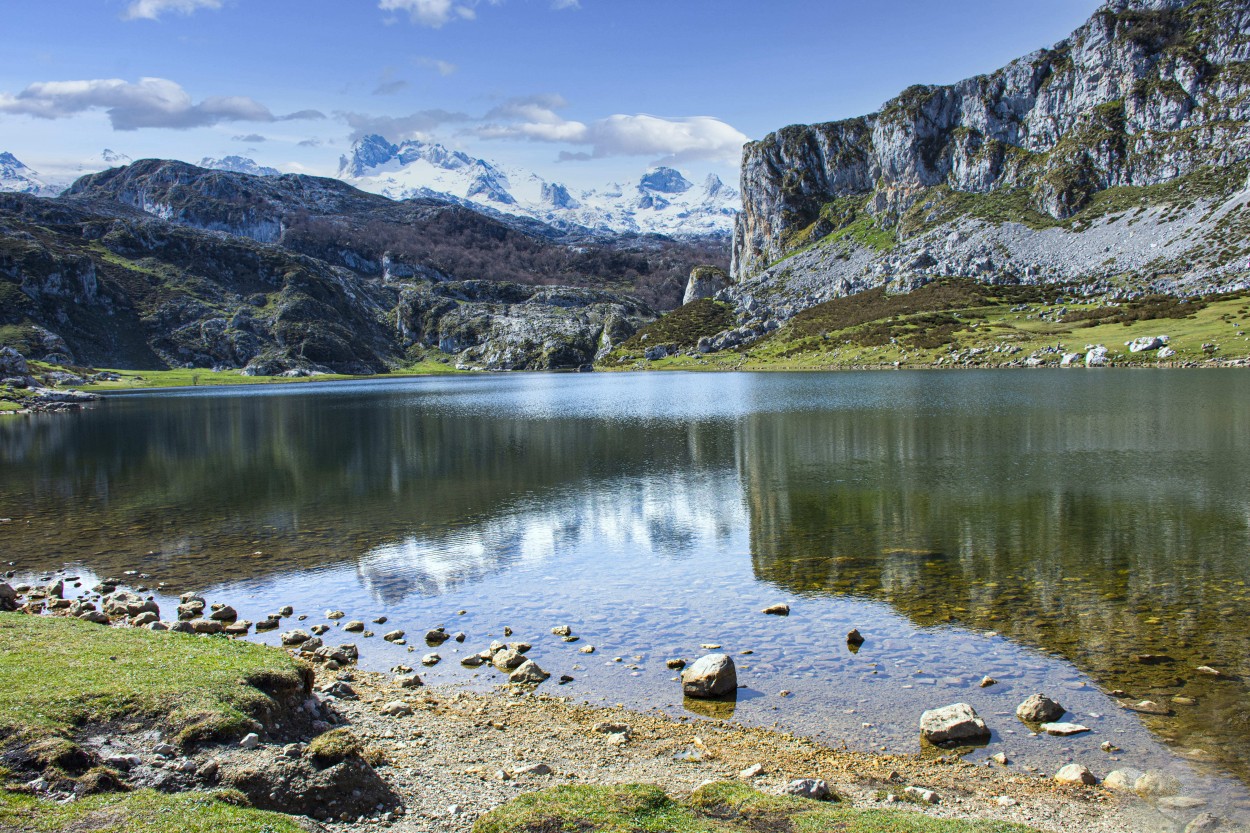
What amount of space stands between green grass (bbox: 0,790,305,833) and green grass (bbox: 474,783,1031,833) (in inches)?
137

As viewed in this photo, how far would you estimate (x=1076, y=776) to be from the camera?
14.0 m

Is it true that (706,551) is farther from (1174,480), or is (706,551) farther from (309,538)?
(1174,480)

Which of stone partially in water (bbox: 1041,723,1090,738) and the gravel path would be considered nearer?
the gravel path

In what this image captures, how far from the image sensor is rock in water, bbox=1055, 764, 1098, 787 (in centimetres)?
1392

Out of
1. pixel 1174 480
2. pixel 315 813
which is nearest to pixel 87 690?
pixel 315 813

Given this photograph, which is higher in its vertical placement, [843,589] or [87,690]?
[87,690]

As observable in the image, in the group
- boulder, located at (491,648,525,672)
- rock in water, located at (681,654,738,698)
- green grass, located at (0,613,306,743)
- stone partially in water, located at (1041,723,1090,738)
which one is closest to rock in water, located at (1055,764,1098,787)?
stone partially in water, located at (1041,723,1090,738)

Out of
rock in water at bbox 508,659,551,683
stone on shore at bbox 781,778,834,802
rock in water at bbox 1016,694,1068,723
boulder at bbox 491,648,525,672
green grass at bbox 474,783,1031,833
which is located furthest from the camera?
boulder at bbox 491,648,525,672

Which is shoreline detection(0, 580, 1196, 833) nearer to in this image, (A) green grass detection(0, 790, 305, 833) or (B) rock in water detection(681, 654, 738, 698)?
(B) rock in water detection(681, 654, 738, 698)

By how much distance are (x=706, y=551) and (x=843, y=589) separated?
7.89 m

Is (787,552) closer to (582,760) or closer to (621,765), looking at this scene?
(621,765)

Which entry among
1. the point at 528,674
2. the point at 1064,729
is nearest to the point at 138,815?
the point at 528,674

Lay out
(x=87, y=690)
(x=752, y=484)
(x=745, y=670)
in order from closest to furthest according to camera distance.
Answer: (x=87, y=690) → (x=745, y=670) → (x=752, y=484)

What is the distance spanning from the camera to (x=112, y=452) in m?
73.3
